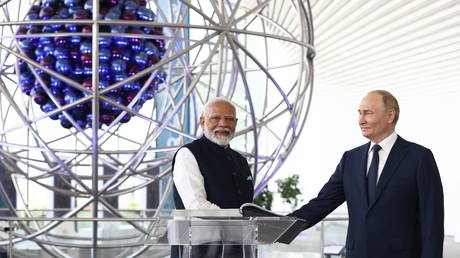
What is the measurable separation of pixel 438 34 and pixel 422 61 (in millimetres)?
1489

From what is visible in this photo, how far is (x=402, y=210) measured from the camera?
2904mm

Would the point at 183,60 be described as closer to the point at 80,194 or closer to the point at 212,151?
the point at 80,194

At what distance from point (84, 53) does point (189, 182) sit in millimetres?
3389

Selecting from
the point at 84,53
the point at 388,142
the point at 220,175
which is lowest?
the point at 220,175

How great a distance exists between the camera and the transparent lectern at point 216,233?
247 centimetres

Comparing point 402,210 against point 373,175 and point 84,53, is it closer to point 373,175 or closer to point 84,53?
point 373,175

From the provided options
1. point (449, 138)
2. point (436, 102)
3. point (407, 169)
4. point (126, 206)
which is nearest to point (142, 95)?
point (407, 169)

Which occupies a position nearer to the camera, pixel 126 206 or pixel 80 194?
pixel 80 194

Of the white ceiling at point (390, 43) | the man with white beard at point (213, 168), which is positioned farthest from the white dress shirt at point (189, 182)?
the white ceiling at point (390, 43)

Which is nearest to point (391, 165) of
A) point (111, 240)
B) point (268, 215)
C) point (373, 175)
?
point (373, 175)

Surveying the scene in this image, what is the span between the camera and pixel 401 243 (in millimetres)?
2885

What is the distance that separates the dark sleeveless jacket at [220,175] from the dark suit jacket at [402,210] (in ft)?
1.72

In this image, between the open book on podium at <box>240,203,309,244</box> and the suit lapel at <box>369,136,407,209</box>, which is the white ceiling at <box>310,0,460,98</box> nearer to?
the suit lapel at <box>369,136,407,209</box>

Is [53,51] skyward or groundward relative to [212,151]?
skyward
